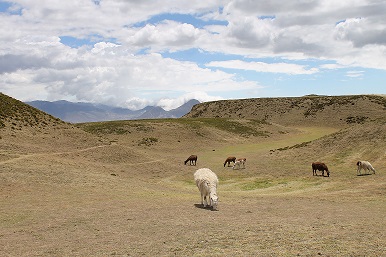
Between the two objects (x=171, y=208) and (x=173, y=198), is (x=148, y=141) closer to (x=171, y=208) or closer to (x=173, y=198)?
(x=173, y=198)

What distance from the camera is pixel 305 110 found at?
155 metres

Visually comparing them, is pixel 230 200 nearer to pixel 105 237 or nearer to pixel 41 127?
pixel 105 237

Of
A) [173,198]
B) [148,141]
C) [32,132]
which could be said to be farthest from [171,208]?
[148,141]

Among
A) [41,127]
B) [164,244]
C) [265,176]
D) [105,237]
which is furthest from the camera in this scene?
[41,127]

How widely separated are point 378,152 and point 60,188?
42.6 m

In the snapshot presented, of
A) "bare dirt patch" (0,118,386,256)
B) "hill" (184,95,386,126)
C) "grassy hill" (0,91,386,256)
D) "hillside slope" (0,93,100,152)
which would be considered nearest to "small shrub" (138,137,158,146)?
"grassy hill" (0,91,386,256)

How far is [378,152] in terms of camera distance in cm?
4953

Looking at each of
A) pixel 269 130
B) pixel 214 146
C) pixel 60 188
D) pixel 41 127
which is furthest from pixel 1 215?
pixel 269 130

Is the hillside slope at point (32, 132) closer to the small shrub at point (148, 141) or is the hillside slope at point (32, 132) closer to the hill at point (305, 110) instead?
the small shrub at point (148, 141)

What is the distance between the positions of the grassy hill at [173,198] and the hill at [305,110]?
76309 mm

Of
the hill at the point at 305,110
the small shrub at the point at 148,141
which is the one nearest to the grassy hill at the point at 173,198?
the small shrub at the point at 148,141

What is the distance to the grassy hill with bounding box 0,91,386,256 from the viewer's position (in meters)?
15.2

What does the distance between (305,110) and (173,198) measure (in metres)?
137

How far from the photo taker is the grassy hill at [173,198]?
600 inches
